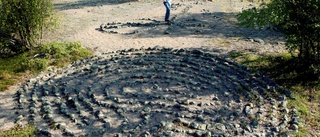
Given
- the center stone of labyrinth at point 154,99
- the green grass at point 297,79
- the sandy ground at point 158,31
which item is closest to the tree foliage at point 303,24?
the green grass at point 297,79

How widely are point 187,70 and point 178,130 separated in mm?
3818

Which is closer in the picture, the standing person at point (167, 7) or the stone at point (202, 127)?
the stone at point (202, 127)

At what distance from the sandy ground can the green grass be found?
1043 millimetres

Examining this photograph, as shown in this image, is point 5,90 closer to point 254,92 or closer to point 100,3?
point 254,92

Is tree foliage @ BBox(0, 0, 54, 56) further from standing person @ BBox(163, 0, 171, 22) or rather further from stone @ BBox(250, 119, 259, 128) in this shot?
stone @ BBox(250, 119, 259, 128)

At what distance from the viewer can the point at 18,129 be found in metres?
8.44

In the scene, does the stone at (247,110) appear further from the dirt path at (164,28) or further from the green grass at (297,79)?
the dirt path at (164,28)

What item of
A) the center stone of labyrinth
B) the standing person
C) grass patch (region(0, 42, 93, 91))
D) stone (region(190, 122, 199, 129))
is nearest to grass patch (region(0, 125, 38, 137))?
the center stone of labyrinth

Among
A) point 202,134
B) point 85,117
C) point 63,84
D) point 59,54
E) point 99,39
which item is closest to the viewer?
point 202,134

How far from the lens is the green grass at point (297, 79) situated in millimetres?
8909

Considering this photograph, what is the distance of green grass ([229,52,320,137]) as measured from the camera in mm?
8909

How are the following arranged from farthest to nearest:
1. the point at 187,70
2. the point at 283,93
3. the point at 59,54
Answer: the point at 59,54 → the point at 187,70 → the point at 283,93

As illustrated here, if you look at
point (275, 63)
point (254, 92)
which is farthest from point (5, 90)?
point (275, 63)

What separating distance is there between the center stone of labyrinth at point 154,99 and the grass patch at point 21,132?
21 centimetres
